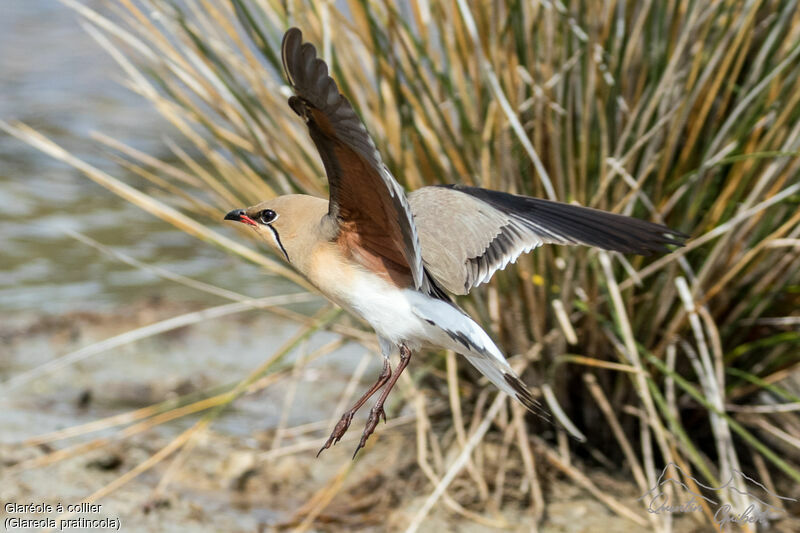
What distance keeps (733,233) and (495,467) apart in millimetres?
983

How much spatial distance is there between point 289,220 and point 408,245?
30cm

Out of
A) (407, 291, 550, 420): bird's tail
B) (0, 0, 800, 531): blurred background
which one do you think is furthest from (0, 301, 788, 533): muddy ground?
(407, 291, 550, 420): bird's tail

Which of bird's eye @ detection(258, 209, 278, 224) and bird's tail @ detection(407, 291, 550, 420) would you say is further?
bird's eye @ detection(258, 209, 278, 224)

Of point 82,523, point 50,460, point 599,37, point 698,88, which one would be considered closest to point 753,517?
point 698,88

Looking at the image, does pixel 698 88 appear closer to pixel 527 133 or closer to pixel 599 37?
pixel 599 37

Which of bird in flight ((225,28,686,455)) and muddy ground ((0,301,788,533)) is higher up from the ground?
bird in flight ((225,28,686,455))

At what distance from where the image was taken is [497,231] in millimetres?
2246

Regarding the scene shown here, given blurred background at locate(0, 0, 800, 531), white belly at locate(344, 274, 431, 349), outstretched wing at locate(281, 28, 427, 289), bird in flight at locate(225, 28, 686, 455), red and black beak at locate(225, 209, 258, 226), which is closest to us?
outstretched wing at locate(281, 28, 427, 289)

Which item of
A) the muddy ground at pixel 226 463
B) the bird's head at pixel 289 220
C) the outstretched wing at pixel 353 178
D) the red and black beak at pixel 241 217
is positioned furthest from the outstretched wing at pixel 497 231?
the muddy ground at pixel 226 463

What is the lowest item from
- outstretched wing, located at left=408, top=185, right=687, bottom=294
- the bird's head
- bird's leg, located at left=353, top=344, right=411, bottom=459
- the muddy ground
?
the muddy ground

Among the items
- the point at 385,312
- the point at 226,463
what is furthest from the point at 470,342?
the point at 226,463

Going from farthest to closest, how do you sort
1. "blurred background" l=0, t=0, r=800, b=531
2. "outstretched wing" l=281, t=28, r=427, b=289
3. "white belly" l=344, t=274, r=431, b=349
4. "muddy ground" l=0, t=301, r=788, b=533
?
"muddy ground" l=0, t=301, r=788, b=533
"blurred background" l=0, t=0, r=800, b=531
"white belly" l=344, t=274, r=431, b=349
"outstretched wing" l=281, t=28, r=427, b=289

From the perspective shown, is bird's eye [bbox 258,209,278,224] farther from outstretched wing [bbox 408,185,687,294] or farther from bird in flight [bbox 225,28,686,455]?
outstretched wing [bbox 408,185,687,294]

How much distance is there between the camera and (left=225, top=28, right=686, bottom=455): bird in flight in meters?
1.93
